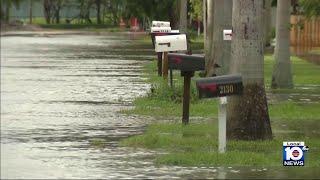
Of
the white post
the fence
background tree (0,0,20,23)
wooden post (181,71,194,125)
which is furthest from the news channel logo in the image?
the fence

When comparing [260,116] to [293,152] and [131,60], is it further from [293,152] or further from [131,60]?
[131,60]

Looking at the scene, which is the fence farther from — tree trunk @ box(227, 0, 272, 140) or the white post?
the white post

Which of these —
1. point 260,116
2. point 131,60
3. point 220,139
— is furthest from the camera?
point 131,60

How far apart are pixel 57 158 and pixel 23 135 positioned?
225 cm

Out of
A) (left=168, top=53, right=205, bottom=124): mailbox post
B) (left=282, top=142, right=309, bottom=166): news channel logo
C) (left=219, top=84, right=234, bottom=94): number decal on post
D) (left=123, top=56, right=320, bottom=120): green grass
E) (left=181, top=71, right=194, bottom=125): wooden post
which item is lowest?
→ (left=123, top=56, right=320, bottom=120): green grass

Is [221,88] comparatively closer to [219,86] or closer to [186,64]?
[219,86]

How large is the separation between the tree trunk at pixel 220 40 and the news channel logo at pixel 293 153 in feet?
39.5

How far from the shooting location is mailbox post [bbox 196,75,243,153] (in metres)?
11.7

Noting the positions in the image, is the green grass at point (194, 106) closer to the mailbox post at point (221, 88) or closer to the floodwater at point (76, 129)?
the floodwater at point (76, 129)

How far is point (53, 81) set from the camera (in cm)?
2645

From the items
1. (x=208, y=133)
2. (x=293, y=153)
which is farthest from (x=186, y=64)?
(x=293, y=153)

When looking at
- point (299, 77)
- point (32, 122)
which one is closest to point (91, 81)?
point (299, 77)

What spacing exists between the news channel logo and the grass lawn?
0.17m

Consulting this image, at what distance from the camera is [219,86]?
1177cm
